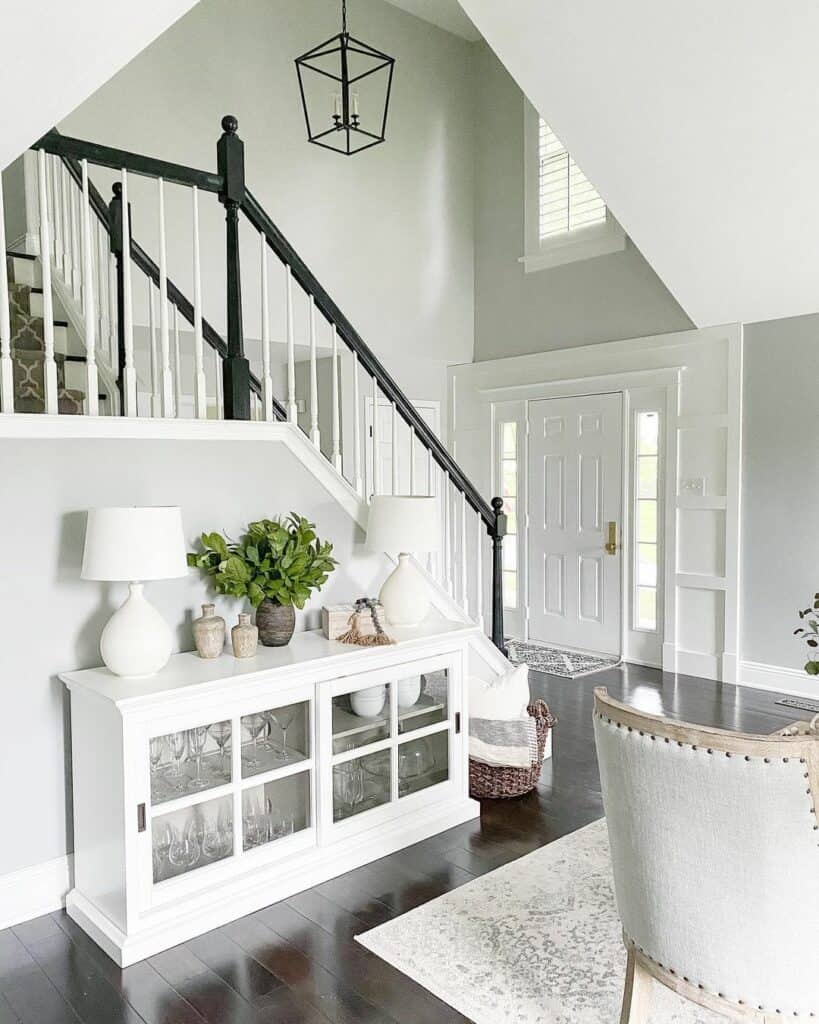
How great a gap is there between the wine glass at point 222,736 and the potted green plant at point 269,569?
464 mm

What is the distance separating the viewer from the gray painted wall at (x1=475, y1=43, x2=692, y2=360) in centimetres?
621

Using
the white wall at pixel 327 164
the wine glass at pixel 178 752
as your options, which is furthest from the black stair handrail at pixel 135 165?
the white wall at pixel 327 164

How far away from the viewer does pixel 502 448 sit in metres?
7.18

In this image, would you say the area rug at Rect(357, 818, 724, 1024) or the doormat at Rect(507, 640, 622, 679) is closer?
the area rug at Rect(357, 818, 724, 1024)

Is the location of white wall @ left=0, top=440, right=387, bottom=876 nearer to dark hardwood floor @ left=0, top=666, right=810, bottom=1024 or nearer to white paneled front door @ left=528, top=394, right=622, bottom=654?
dark hardwood floor @ left=0, top=666, right=810, bottom=1024

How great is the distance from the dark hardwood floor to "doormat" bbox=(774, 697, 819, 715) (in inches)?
85.2

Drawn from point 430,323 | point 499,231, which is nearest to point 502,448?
point 430,323

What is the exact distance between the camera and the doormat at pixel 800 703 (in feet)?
16.9

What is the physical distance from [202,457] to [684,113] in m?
3.11

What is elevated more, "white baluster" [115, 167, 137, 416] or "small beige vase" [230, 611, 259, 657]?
"white baluster" [115, 167, 137, 416]

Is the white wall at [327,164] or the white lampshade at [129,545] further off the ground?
the white wall at [327,164]

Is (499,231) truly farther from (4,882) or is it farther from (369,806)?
(4,882)

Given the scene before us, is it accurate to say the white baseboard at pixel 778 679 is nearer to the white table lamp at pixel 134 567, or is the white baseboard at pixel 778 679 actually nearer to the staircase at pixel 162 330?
the staircase at pixel 162 330

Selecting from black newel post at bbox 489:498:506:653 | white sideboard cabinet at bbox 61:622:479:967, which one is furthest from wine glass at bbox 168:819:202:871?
black newel post at bbox 489:498:506:653
